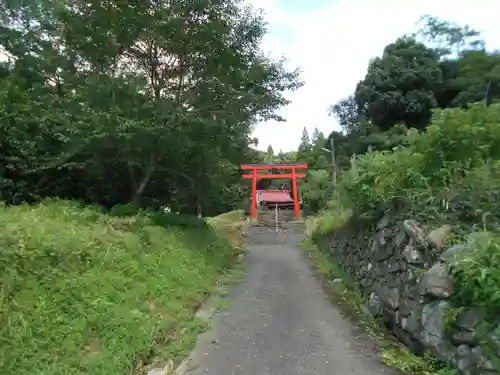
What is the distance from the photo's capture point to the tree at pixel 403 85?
16875mm

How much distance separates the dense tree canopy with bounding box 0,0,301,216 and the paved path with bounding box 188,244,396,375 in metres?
3.92

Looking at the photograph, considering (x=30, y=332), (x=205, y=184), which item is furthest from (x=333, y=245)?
(x=30, y=332)

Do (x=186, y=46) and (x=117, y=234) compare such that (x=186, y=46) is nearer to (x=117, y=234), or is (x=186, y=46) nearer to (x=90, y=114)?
(x=90, y=114)

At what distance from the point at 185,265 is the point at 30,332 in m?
4.49

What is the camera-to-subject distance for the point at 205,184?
11.6 meters

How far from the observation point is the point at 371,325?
5.91 meters

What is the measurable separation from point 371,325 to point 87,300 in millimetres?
3808

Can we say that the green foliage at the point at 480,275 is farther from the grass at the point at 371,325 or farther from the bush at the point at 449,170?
the bush at the point at 449,170

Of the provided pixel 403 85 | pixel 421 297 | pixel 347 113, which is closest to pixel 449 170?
pixel 421 297

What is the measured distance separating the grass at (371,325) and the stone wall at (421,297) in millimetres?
113

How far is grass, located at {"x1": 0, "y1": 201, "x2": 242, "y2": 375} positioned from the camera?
11.0 ft

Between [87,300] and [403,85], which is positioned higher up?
[403,85]

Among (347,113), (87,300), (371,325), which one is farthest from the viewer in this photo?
(347,113)

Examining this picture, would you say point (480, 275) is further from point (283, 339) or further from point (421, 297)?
point (283, 339)
